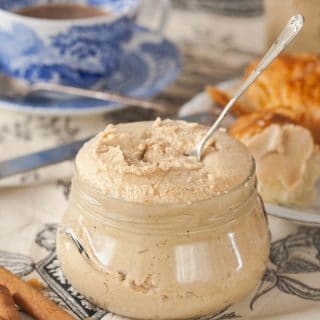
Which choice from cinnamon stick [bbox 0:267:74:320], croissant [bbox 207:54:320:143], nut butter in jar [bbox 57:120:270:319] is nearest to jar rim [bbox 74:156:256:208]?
nut butter in jar [bbox 57:120:270:319]

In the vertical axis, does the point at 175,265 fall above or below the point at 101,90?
above

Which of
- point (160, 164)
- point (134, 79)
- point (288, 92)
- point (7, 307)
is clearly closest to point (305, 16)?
point (288, 92)

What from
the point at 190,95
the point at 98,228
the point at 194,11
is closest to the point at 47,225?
the point at 98,228

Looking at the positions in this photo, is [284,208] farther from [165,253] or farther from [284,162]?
[165,253]

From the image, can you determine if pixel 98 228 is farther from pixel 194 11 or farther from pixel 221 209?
pixel 194 11

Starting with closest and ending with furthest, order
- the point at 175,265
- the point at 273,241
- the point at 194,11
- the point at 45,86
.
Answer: the point at 175,265 → the point at 273,241 → the point at 45,86 → the point at 194,11
